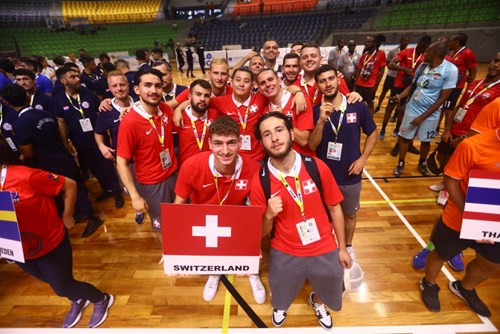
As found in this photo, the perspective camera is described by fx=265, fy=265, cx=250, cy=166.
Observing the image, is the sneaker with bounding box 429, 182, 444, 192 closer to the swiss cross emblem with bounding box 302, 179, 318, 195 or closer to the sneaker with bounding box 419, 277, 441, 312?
the sneaker with bounding box 419, 277, 441, 312

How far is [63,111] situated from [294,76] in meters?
3.01

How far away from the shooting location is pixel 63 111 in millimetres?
3465

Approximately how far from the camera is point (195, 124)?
102 inches

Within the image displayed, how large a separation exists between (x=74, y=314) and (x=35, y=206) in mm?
1208

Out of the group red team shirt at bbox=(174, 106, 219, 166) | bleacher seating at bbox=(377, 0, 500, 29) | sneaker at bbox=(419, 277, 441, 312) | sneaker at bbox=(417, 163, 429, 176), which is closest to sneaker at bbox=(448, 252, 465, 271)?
sneaker at bbox=(419, 277, 441, 312)

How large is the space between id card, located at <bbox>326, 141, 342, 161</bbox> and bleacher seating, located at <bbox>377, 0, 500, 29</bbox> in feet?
51.4

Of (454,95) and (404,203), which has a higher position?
(454,95)

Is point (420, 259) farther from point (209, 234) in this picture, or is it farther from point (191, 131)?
point (191, 131)

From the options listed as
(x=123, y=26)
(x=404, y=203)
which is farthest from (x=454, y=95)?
(x=123, y=26)

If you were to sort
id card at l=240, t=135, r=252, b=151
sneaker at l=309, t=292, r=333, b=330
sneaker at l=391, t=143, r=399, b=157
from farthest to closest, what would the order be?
1. sneaker at l=391, t=143, r=399, b=157
2. id card at l=240, t=135, r=252, b=151
3. sneaker at l=309, t=292, r=333, b=330

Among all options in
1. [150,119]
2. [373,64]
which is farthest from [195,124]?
[373,64]

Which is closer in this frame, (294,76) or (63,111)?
(294,76)

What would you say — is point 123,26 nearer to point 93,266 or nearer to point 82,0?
point 82,0

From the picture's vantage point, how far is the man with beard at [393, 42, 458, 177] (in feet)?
11.1
